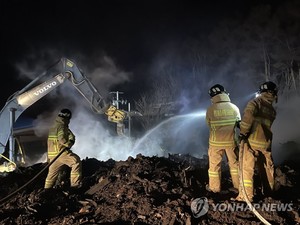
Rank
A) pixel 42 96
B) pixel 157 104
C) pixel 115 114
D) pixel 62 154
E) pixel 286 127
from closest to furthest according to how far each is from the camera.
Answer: pixel 62 154, pixel 42 96, pixel 115 114, pixel 286 127, pixel 157 104

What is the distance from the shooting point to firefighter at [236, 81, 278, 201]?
16.7ft

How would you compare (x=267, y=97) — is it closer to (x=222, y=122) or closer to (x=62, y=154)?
(x=222, y=122)

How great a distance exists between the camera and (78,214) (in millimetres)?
4789

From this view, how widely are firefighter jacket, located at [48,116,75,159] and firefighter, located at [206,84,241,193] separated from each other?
301 centimetres

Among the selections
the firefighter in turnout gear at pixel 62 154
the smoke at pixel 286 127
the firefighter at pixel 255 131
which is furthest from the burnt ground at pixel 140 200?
the smoke at pixel 286 127

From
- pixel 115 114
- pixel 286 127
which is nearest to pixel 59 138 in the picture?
pixel 115 114

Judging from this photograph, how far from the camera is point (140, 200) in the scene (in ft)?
16.2

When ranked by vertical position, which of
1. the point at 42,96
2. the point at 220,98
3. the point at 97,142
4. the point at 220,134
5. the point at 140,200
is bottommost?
the point at 140,200

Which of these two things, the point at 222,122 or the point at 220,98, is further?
the point at 220,98

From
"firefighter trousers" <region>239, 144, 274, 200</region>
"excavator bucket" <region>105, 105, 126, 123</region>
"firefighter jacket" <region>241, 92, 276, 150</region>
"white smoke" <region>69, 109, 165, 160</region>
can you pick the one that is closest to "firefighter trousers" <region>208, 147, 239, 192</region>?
"firefighter trousers" <region>239, 144, 274, 200</region>

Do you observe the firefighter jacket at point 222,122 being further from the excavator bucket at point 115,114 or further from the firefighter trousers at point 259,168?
the excavator bucket at point 115,114

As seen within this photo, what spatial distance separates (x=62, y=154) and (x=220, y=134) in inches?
129

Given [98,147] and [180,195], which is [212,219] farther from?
[98,147]

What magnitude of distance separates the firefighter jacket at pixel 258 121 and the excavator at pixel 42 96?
4.63 m
